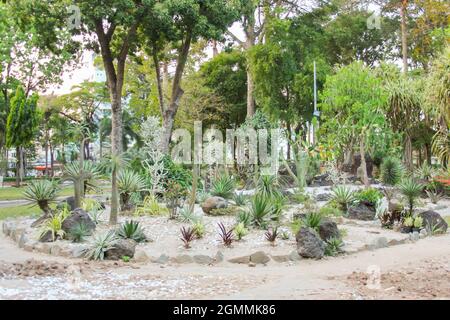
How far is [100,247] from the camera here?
856cm

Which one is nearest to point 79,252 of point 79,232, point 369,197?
point 79,232

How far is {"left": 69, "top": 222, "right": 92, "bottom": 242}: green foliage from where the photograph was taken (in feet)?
32.1

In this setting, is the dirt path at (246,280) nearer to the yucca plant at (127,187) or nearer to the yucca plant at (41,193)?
the yucca plant at (41,193)

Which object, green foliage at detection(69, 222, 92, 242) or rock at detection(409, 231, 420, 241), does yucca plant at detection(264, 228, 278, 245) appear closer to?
rock at detection(409, 231, 420, 241)

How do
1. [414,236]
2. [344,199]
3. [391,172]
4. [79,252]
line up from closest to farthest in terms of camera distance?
[79,252], [414,236], [344,199], [391,172]

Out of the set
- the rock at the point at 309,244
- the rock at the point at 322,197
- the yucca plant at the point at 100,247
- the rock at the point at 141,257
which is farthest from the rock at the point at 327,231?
the rock at the point at 322,197

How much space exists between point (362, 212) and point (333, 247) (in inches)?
162

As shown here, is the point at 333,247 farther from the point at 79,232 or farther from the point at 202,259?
the point at 79,232

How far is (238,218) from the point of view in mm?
11109

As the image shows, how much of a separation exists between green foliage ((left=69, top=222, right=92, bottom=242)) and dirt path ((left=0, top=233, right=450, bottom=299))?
0.96 m

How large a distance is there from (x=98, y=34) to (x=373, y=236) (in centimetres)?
1393

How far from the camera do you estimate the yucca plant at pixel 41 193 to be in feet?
37.6

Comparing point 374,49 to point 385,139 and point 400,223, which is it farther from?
A: point 400,223
